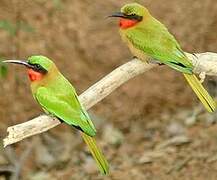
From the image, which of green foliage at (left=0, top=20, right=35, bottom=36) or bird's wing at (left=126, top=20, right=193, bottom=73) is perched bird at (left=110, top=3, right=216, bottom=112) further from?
green foliage at (left=0, top=20, right=35, bottom=36)

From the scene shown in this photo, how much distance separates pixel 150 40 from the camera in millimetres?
3125

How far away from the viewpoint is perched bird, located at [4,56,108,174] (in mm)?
2676

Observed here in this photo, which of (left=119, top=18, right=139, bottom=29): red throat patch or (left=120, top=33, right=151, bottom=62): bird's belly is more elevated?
(left=119, top=18, right=139, bottom=29): red throat patch

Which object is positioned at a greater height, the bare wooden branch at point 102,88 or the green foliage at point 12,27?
the green foliage at point 12,27

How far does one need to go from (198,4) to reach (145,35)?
9.49 ft

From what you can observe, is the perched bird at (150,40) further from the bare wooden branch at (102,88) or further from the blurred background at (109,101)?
the blurred background at (109,101)

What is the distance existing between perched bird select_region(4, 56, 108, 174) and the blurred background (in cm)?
263

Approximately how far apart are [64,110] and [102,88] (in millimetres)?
248

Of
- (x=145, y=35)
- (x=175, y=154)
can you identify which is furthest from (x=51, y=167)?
(x=145, y=35)

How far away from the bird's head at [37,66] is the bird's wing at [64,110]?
0.21ft

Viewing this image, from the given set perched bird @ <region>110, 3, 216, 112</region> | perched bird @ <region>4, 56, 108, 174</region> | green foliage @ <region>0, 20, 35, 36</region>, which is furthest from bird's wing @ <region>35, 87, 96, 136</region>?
green foliage @ <region>0, 20, 35, 36</region>

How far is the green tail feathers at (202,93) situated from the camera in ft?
9.48

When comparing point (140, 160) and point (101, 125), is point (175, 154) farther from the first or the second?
point (101, 125)

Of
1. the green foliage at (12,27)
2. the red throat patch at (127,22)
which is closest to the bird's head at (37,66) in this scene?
the red throat patch at (127,22)
